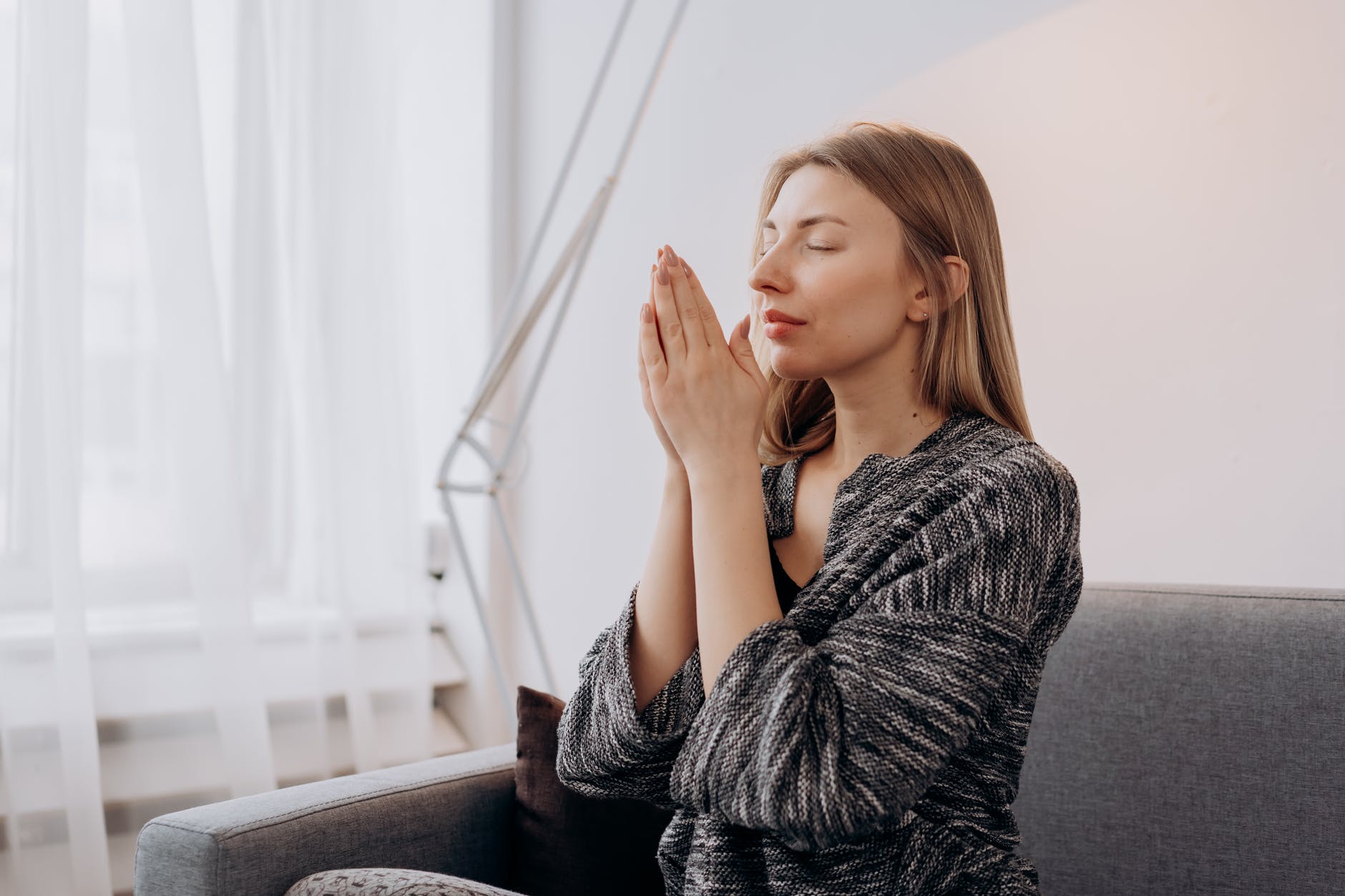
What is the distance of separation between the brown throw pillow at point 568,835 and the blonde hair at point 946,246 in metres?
0.56

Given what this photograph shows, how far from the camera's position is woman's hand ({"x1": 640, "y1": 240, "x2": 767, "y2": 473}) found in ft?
3.18

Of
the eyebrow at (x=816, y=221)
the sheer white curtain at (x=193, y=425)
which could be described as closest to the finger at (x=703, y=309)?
the eyebrow at (x=816, y=221)

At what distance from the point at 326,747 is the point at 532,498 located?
67 centimetres

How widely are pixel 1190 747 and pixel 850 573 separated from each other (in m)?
0.48

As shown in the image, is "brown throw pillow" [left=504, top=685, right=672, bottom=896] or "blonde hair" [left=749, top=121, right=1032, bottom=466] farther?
"brown throw pillow" [left=504, top=685, right=672, bottom=896]

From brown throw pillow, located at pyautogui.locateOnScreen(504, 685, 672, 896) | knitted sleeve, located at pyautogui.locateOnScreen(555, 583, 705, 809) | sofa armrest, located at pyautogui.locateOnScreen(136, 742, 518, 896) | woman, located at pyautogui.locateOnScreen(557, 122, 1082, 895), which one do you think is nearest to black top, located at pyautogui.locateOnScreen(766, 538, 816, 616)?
woman, located at pyautogui.locateOnScreen(557, 122, 1082, 895)

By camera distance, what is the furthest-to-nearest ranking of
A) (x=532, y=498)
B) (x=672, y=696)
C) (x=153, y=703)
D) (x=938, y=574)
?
(x=532, y=498), (x=153, y=703), (x=672, y=696), (x=938, y=574)

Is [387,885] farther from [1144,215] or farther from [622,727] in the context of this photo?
[1144,215]

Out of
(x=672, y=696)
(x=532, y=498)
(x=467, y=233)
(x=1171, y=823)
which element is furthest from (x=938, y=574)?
(x=467, y=233)

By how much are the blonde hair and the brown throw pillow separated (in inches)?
22.2

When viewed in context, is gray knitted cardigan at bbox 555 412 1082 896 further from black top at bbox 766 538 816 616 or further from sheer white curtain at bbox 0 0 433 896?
sheer white curtain at bbox 0 0 433 896

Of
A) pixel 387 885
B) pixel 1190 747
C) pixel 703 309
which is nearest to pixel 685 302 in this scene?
pixel 703 309

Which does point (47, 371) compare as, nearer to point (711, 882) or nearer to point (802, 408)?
point (802, 408)

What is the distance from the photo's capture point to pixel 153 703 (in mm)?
1847
